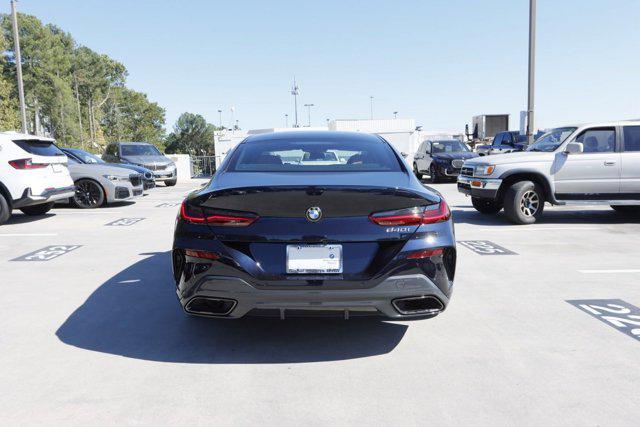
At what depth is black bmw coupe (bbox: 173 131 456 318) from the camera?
3.11m

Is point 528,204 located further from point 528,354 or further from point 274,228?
point 274,228

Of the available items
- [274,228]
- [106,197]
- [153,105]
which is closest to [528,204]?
[274,228]

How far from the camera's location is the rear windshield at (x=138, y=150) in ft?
67.8

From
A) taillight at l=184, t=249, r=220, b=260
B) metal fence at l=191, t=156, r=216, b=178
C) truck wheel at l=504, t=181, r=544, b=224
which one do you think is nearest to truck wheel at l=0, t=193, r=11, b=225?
taillight at l=184, t=249, r=220, b=260

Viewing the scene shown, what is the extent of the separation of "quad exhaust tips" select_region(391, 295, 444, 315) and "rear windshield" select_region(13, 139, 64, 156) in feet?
28.6

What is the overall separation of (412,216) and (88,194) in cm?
1123

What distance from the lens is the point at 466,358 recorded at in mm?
3416

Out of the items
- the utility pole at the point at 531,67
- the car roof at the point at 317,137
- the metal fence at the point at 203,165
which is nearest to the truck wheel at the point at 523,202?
the car roof at the point at 317,137

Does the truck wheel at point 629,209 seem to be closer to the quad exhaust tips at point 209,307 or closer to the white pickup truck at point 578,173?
the white pickup truck at point 578,173

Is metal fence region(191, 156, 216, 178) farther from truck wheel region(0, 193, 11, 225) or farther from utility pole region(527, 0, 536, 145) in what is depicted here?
truck wheel region(0, 193, 11, 225)

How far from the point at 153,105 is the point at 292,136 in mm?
108697

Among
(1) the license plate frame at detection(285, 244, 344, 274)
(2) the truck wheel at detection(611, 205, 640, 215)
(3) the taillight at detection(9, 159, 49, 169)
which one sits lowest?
(2) the truck wheel at detection(611, 205, 640, 215)

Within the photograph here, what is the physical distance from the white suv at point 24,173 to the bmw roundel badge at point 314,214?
321 inches

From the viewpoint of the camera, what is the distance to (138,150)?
2111cm
